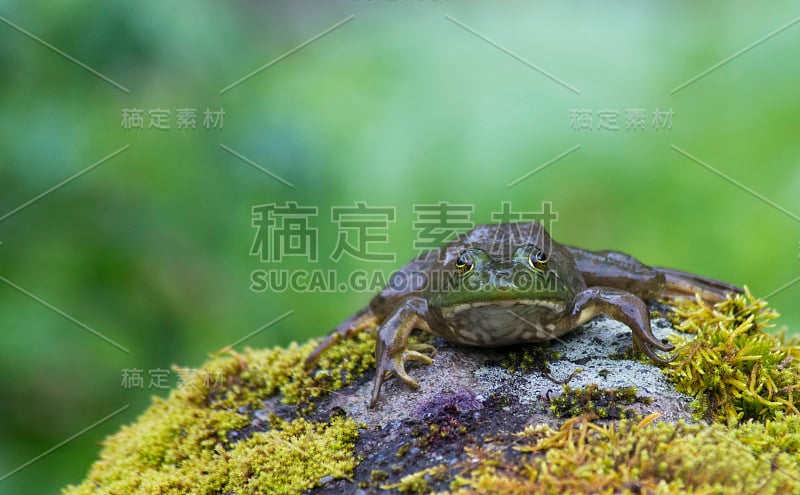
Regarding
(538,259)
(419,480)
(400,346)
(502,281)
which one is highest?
(538,259)

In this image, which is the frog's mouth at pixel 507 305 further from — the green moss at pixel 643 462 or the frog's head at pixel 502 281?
the green moss at pixel 643 462

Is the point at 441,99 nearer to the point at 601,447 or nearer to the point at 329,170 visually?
the point at 329,170

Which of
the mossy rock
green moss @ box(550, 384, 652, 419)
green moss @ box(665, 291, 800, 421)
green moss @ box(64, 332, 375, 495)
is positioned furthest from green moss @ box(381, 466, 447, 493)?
green moss @ box(665, 291, 800, 421)

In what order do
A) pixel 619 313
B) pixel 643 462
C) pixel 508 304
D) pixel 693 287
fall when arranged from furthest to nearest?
1. pixel 693 287
2. pixel 619 313
3. pixel 508 304
4. pixel 643 462

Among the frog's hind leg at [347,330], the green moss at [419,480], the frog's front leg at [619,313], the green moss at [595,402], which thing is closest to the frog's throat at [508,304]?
the frog's front leg at [619,313]

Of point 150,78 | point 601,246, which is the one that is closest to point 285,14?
point 150,78

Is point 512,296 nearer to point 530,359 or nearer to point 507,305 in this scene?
point 507,305

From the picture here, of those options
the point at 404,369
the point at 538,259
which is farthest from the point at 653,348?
the point at 404,369

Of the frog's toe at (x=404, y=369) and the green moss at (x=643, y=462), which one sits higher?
the frog's toe at (x=404, y=369)
